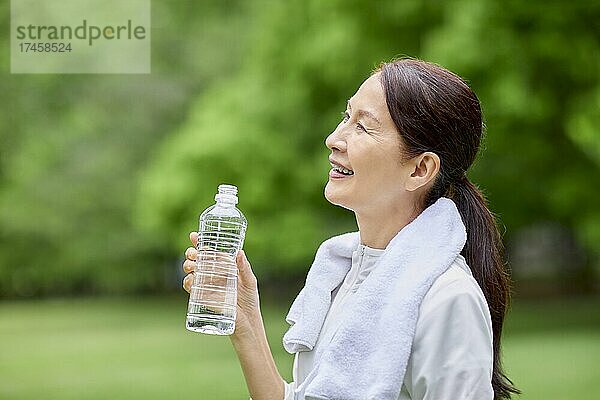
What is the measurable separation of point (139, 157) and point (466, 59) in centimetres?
538

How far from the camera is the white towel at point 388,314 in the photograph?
1189 mm

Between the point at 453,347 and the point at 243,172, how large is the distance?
26.8 feet

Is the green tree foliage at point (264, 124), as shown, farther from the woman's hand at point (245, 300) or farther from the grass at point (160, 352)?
the woman's hand at point (245, 300)

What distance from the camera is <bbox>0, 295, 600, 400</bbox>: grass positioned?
8328 millimetres

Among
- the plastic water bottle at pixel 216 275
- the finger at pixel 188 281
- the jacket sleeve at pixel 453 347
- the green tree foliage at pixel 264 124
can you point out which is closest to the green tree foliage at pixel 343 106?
the green tree foliage at pixel 264 124

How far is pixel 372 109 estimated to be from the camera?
1.29 meters

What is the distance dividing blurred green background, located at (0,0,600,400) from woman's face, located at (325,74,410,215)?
6.55m

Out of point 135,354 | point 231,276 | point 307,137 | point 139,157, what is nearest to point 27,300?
point 139,157

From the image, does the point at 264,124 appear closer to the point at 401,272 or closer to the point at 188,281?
the point at 188,281

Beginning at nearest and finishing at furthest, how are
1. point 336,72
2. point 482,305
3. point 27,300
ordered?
1. point 482,305
2. point 336,72
3. point 27,300

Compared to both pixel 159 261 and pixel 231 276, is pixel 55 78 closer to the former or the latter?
pixel 159 261

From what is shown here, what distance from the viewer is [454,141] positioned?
1296mm

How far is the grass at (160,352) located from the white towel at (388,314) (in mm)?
6373

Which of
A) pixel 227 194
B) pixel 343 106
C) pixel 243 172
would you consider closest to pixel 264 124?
pixel 243 172
